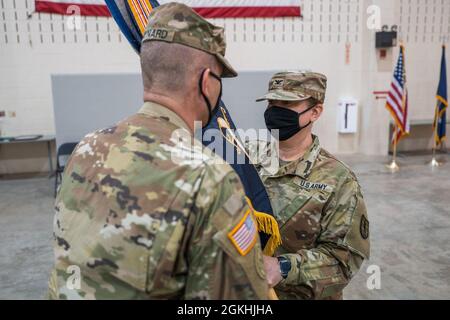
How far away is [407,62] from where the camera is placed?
314 inches

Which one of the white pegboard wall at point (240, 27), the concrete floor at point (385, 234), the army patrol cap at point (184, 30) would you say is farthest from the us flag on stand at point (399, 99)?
the army patrol cap at point (184, 30)

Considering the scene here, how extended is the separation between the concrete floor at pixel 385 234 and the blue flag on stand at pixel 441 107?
0.84 meters

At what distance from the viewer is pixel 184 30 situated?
37.3 inches

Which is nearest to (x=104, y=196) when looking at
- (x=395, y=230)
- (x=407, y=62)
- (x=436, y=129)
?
(x=395, y=230)

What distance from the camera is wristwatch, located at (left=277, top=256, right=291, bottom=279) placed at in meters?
1.42

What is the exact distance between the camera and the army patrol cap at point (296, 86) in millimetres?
1676

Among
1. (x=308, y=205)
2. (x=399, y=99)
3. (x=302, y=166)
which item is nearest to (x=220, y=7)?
(x=399, y=99)

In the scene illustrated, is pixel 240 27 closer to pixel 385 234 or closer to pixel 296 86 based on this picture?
pixel 385 234

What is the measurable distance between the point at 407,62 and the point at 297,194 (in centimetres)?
744

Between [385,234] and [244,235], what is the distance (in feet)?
12.5

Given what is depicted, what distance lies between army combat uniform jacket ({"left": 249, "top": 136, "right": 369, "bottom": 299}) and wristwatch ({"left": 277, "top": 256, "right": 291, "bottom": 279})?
0.02 m

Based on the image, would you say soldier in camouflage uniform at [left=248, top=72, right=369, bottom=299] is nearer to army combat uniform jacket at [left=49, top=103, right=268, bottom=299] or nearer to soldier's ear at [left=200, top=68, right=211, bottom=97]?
army combat uniform jacket at [left=49, top=103, right=268, bottom=299]

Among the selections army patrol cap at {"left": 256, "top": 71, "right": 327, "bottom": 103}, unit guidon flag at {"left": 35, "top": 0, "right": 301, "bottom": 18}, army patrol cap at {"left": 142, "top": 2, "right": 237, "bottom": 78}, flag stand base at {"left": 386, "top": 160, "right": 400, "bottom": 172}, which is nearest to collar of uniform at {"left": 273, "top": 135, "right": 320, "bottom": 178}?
army patrol cap at {"left": 256, "top": 71, "right": 327, "bottom": 103}

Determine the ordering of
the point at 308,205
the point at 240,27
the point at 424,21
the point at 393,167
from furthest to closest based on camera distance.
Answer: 1. the point at 424,21
2. the point at 240,27
3. the point at 393,167
4. the point at 308,205
